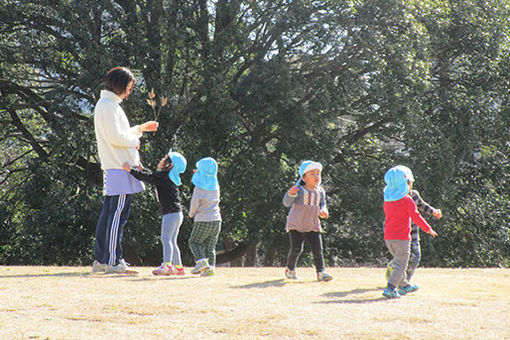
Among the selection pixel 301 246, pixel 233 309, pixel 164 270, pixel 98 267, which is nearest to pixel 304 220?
pixel 301 246

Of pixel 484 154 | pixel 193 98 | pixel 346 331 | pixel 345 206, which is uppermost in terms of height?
pixel 193 98

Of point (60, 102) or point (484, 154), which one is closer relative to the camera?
point (60, 102)

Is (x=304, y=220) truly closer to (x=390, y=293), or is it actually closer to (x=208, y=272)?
(x=208, y=272)

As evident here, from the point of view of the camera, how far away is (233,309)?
17.7ft

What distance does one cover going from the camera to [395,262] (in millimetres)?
7004

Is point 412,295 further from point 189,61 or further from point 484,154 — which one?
point 484,154

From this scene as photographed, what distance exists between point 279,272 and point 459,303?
3.32 m

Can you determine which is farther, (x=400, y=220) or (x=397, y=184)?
(x=397, y=184)

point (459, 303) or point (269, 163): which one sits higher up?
point (269, 163)

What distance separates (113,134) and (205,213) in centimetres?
161

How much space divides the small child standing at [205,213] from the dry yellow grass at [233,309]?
0.64 m

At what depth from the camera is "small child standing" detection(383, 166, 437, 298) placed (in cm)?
682

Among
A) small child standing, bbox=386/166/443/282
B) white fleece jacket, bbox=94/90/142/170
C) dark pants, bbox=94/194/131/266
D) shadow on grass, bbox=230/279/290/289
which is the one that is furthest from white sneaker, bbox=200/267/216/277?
small child standing, bbox=386/166/443/282

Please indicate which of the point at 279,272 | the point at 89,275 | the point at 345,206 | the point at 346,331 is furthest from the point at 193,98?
the point at 346,331
